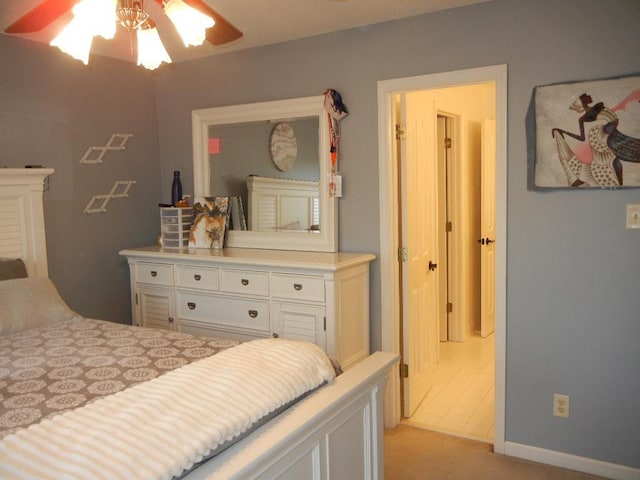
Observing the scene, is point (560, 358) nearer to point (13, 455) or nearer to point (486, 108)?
point (13, 455)

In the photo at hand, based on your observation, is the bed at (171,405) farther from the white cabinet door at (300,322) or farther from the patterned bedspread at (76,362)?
the white cabinet door at (300,322)

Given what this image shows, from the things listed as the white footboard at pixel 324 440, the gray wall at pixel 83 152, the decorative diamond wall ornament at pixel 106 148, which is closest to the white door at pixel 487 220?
the gray wall at pixel 83 152

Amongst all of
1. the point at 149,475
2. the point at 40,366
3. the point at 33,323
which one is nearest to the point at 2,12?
the point at 33,323

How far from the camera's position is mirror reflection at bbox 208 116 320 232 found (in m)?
3.41

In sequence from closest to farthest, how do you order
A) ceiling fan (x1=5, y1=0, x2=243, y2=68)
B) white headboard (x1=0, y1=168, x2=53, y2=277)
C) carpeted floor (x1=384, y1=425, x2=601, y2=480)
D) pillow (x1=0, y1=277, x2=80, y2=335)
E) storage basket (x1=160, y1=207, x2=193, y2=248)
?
ceiling fan (x1=5, y1=0, x2=243, y2=68)
pillow (x1=0, y1=277, x2=80, y2=335)
carpeted floor (x1=384, y1=425, x2=601, y2=480)
white headboard (x1=0, y1=168, x2=53, y2=277)
storage basket (x1=160, y1=207, x2=193, y2=248)

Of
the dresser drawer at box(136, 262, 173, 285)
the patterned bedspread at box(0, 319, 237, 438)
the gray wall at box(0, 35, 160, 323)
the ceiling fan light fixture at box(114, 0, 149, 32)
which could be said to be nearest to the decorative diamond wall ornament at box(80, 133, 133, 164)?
the gray wall at box(0, 35, 160, 323)

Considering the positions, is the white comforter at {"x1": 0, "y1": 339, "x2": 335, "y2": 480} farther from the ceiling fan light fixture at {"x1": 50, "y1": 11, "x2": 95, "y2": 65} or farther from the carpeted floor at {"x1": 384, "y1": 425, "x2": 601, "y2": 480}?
the carpeted floor at {"x1": 384, "y1": 425, "x2": 601, "y2": 480}

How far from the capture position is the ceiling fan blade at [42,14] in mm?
1849

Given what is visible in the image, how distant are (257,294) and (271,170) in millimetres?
836

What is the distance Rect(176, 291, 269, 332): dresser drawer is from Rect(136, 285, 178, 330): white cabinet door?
76mm

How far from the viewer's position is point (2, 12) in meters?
2.77

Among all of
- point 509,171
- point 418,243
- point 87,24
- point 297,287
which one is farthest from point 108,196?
point 509,171

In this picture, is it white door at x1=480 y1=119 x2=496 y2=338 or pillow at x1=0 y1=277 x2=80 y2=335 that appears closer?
pillow at x1=0 y1=277 x2=80 y2=335

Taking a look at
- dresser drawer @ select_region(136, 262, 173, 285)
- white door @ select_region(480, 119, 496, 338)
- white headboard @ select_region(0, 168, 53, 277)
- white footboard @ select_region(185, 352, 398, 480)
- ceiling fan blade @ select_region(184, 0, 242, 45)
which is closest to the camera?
white footboard @ select_region(185, 352, 398, 480)
